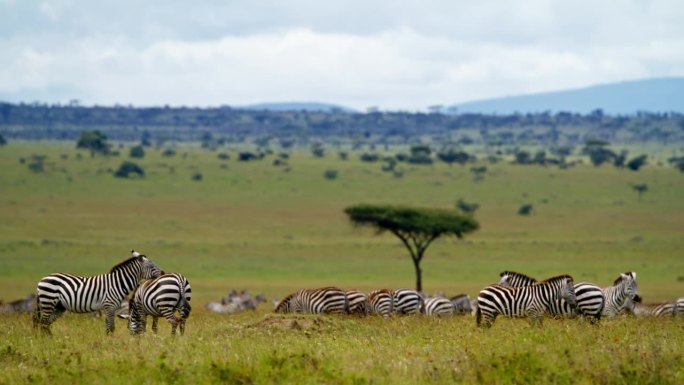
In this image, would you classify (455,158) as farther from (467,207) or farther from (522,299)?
(522,299)

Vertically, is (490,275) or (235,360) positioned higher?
(235,360)

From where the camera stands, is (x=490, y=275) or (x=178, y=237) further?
(x=178, y=237)

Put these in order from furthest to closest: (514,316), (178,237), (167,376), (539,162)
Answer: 1. (539,162)
2. (178,237)
3. (514,316)
4. (167,376)

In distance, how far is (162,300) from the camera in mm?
15750

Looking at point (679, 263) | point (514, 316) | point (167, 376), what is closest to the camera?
point (167, 376)

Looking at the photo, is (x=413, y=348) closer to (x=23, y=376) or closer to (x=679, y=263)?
(x=23, y=376)

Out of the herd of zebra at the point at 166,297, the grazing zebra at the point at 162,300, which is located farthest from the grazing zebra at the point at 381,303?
the grazing zebra at the point at 162,300

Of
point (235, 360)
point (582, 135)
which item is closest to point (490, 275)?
point (235, 360)

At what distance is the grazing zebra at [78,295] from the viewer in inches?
627

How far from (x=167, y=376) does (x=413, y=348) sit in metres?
3.05

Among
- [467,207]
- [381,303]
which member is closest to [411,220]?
[381,303]

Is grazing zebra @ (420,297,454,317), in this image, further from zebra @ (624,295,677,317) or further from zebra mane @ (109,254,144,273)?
zebra mane @ (109,254,144,273)

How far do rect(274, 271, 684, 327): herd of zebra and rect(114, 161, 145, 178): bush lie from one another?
56.3 metres

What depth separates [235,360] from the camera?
11.9 meters
